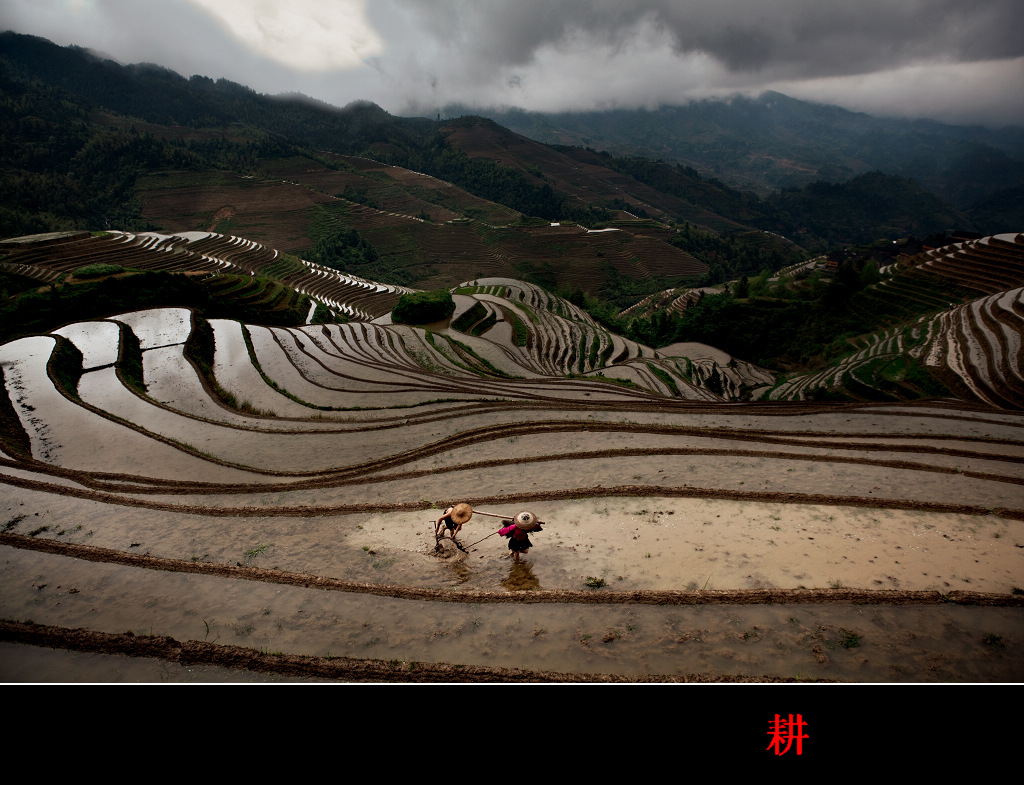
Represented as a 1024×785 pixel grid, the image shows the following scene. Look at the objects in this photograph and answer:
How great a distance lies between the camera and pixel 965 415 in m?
14.4

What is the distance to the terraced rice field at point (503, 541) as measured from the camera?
5.02m

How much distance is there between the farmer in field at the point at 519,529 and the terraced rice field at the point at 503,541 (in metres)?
0.52

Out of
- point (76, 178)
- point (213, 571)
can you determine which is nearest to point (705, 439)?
point (213, 571)

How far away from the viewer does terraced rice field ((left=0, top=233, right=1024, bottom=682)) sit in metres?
5.02

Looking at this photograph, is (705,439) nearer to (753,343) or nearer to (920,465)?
(920,465)

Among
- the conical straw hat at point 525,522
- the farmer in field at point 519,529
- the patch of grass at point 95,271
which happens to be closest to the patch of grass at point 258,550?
the farmer in field at point 519,529

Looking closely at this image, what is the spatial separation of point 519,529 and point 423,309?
33.5 metres

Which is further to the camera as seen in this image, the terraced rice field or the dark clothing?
the dark clothing

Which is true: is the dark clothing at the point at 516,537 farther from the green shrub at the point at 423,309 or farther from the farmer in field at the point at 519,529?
the green shrub at the point at 423,309

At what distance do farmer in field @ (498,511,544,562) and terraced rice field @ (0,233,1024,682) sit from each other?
52 centimetres

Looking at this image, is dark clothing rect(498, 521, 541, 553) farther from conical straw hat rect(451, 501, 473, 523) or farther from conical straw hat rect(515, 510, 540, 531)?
conical straw hat rect(451, 501, 473, 523)
